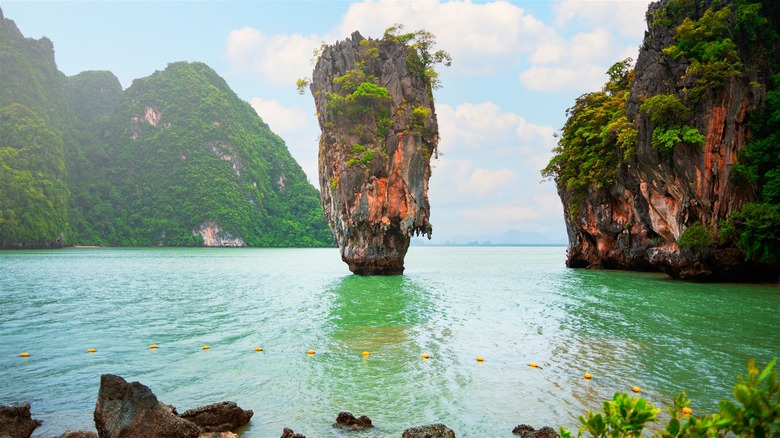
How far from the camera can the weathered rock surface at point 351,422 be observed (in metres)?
7.63

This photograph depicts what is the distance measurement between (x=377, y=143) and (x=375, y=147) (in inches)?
14.6

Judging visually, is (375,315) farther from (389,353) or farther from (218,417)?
(218,417)

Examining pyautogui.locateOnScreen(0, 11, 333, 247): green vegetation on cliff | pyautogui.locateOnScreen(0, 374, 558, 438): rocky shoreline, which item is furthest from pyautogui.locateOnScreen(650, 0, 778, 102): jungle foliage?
pyautogui.locateOnScreen(0, 11, 333, 247): green vegetation on cliff

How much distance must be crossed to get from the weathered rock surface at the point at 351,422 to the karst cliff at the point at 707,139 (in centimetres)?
2621

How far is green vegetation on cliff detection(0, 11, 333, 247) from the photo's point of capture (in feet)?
329

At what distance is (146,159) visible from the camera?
13638 centimetres

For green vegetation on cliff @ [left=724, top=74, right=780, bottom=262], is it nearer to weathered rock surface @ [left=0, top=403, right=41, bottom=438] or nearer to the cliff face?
the cliff face

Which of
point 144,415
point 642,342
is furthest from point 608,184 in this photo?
point 144,415

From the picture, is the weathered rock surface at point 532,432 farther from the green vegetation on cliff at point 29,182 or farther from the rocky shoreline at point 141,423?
the green vegetation on cliff at point 29,182

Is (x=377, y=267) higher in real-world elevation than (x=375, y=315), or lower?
higher

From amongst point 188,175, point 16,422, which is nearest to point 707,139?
point 16,422

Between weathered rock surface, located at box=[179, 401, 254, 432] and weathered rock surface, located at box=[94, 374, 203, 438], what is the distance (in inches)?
16.1

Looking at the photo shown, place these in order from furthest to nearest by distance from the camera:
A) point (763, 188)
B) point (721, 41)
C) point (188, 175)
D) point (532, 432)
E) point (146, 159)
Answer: point (146, 159)
point (188, 175)
point (721, 41)
point (763, 188)
point (532, 432)

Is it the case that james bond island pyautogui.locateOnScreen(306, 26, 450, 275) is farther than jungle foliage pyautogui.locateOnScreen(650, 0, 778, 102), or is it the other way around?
james bond island pyautogui.locateOnScreen(306, 26, 450, 275)
